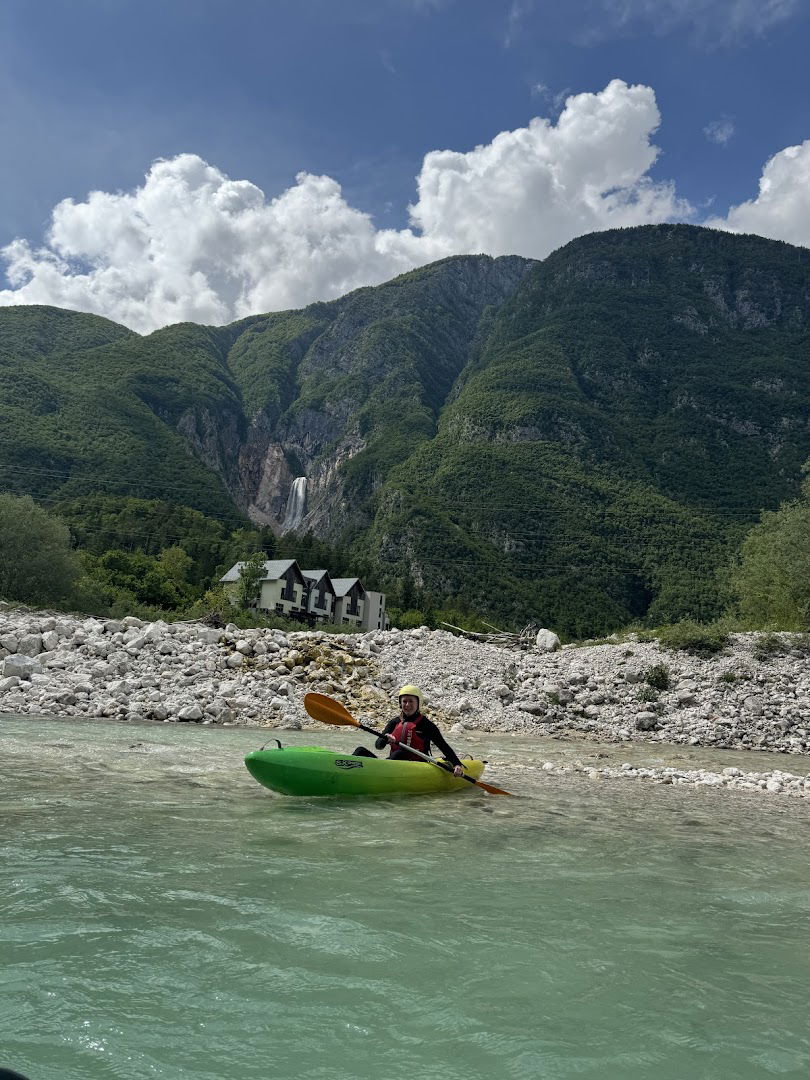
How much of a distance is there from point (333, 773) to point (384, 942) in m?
4.82

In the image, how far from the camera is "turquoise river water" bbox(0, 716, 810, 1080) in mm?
3172

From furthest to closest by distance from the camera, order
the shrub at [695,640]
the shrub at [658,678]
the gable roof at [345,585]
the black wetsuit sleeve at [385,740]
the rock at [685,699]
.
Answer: the gable roof at [345,585], the shrub at [695,640], the shrub at [658,678], the rock at [685,699], the black wetsuit sleeve at [385,740]

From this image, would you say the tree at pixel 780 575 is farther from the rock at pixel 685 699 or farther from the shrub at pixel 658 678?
the rock at pixel 685 699

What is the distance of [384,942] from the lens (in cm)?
450

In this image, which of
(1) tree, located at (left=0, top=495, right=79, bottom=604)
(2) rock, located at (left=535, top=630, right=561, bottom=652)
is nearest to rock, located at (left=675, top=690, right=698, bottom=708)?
(2) rock, located at (left=535, top=630, right=561, bottom=652)

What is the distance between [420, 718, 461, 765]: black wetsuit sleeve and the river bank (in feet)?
26.9

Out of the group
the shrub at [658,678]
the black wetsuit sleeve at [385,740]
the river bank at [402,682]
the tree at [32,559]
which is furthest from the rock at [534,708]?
the tree at [32,559]

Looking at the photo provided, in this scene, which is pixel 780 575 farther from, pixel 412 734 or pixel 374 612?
pixel 374 612

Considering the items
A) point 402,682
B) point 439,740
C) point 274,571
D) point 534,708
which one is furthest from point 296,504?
point 439,740

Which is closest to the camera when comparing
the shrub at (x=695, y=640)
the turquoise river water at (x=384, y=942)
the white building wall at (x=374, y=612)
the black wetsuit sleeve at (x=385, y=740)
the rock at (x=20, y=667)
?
the turquoise river water at (x=384, y=942)

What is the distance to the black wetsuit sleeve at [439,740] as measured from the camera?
409 inches

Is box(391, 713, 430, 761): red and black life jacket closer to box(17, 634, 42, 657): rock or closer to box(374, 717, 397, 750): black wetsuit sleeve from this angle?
box(374, 717, 397, 750): black wetsuit sleeve

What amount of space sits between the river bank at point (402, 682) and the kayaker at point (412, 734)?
8087mm

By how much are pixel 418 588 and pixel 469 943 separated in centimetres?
9107
